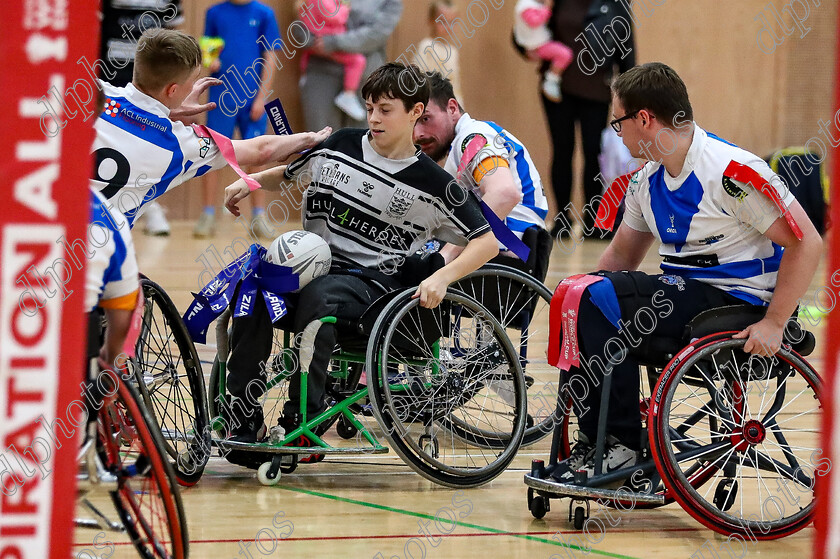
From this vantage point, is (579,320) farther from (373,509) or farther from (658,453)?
(373,509)

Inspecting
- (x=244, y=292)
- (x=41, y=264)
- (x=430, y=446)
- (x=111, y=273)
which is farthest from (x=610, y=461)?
(x=41, y=264)

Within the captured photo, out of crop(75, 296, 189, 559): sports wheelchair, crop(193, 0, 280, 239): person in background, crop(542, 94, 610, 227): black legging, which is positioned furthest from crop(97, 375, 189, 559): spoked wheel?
crop(542, 94, 610, 227): black legging

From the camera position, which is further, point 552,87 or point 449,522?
point 552,87

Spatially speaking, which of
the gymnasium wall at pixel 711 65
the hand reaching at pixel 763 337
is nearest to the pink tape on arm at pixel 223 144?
the hand reaching at pixel 763 337

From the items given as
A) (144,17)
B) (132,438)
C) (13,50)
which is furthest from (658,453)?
(144,17)

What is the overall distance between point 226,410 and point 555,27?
684cm

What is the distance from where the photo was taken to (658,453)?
267 centimetres

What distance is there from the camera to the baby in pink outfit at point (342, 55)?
29.0ft

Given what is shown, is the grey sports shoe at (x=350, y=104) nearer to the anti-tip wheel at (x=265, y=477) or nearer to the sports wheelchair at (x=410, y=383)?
the sports wheelchair at (x=410, y=383)

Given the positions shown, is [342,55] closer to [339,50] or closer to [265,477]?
[339,50]

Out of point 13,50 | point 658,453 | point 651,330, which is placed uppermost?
point 13,50

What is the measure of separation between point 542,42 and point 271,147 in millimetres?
6438

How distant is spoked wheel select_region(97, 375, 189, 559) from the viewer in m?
2.02

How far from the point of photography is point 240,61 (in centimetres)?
813
